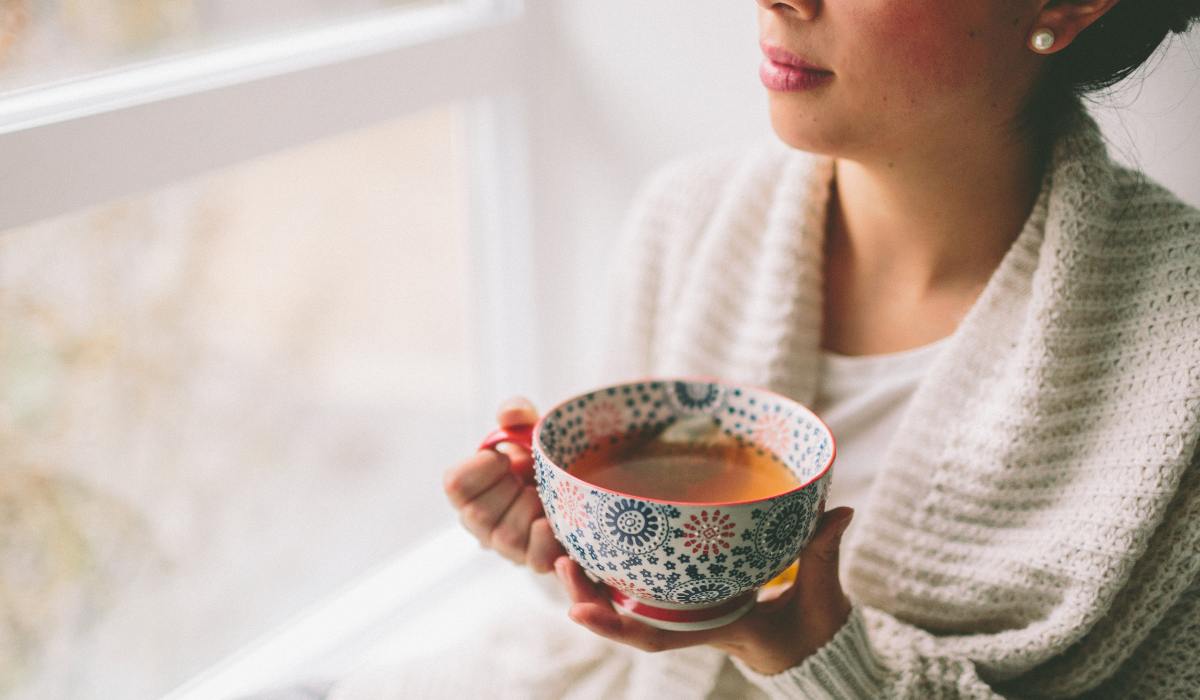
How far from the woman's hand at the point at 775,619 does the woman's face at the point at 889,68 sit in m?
0.30

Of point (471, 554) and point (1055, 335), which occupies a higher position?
point (1055, 335)

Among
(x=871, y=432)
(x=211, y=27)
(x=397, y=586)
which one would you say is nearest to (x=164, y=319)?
(x=211, y=27)

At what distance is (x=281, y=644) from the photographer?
104 cm

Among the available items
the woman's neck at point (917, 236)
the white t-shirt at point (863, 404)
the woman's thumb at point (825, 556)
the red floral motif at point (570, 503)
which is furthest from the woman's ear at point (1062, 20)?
the red floral motif at point (570, 503)

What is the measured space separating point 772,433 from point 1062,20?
39 cm

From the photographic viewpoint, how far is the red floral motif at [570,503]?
0.55 meters

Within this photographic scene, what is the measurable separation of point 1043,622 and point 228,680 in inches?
31.8

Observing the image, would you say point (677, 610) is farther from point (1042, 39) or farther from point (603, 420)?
point (1042, 39)

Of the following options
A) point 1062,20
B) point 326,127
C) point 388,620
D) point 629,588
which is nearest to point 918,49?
point 1062,20

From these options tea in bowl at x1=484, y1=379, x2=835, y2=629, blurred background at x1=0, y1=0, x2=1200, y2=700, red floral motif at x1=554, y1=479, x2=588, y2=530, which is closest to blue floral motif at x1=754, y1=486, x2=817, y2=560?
tea in bowl at x1=484, y1=379, x2=835, y2=629

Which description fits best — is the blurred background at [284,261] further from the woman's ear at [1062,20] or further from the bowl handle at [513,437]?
the bowl handle at [513,437]

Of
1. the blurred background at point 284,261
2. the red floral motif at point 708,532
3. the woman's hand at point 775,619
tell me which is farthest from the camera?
the blurred background at point 284,261

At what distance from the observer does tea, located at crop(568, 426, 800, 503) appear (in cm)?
63

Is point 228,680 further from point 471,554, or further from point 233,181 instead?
point 233,181
